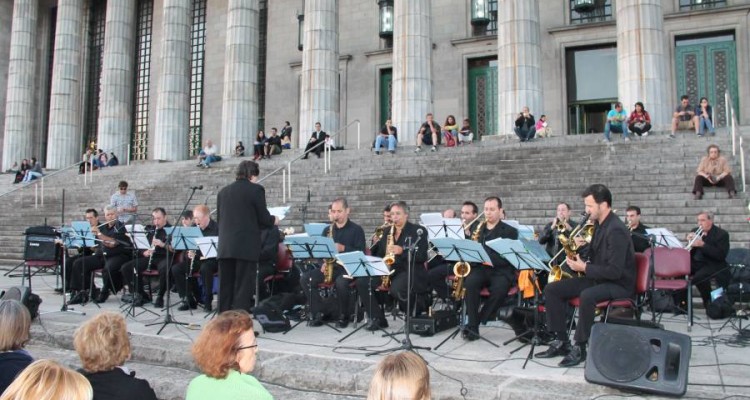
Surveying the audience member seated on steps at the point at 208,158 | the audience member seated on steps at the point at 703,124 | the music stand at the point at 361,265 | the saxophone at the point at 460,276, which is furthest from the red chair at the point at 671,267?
the audience member seated on steps at the point at 208,158

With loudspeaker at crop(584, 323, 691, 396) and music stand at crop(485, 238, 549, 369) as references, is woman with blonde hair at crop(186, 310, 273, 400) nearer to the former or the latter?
loudspeaker at crop(584, 323, 691, 396)

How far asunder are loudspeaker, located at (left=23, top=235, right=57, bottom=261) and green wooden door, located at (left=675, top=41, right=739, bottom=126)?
21.6m

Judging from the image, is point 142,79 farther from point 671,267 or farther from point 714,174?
point 671,267

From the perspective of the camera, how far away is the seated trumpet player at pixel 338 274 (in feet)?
29.4

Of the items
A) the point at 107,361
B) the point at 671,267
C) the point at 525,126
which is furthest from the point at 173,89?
the point at 107,361

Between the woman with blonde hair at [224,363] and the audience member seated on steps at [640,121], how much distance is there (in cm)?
1678

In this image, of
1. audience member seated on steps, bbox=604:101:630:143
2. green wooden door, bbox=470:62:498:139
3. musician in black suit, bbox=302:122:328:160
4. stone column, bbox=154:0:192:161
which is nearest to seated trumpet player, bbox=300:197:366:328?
audience member seated on steps, bbox=604:101:630:143

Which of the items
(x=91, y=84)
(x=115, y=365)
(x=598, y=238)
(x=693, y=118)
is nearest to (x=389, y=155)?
(x=693, y=118)

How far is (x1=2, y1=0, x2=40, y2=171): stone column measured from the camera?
32.6 metres

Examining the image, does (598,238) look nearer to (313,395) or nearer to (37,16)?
(313,395)

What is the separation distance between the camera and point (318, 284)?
9164 mm

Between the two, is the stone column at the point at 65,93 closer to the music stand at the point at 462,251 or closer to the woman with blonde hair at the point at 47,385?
the music stand at the point at 462,251

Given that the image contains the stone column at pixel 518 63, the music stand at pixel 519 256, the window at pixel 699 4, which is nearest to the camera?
the music stand at pixel 519 256

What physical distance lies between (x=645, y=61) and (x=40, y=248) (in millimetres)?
16934
